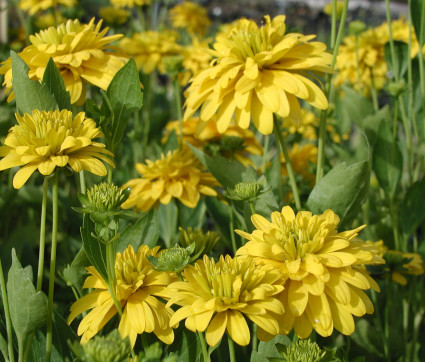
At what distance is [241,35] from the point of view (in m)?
0.95

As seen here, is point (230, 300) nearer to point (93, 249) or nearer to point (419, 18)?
point (93, 249)

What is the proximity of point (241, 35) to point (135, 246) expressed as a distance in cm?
41

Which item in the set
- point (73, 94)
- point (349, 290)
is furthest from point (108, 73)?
point (349, 290)

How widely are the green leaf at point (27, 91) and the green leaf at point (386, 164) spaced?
2.64 ft

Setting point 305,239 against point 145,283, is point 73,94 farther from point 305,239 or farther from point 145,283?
point 305,239

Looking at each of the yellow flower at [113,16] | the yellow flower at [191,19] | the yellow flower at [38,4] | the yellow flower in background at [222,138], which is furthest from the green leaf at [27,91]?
the yellow flower at [191,19]

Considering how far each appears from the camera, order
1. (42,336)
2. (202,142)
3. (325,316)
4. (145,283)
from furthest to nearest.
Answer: (202,142) → (42,336) → (145,283) → (325,316)

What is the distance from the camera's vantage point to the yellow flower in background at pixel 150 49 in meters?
1.85

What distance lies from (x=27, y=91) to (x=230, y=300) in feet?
1.61

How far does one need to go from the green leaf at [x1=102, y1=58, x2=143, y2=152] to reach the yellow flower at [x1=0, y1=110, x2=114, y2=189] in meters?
0.17

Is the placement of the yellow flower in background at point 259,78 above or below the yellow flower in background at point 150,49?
above

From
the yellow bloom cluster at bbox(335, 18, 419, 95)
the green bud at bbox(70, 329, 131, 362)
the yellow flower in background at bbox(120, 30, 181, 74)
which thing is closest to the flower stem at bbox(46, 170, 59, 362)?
the green bud at bbox(70, 329, 131, 362)

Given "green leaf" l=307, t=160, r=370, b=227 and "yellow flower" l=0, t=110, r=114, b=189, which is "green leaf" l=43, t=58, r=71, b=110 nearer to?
"yellow flower" l=0, t=110, r=114, b=189

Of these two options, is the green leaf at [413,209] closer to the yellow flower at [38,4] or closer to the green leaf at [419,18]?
the green leaf at [419,18]
